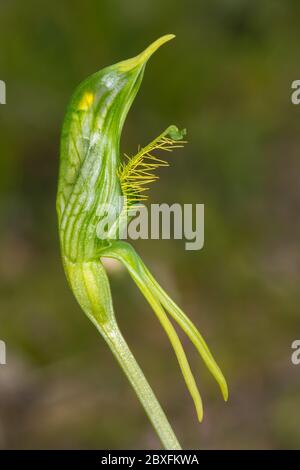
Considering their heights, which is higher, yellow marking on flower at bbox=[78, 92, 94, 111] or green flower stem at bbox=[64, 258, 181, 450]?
yellow marking on flower at bbox=[78, 92, 94, 111]

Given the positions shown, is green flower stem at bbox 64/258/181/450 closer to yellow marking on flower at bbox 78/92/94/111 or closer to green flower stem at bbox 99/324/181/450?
green flower stem at bbox 99/324/181/450

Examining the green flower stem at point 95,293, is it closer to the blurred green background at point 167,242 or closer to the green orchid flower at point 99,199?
the green orchid flower at point 99,199

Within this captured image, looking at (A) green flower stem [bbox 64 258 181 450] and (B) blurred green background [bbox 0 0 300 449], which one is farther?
(B) blurred green background [bbox 0 0 300 449]

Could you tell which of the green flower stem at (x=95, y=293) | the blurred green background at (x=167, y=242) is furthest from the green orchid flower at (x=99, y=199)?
the blurred green background at (x=167, y=242)

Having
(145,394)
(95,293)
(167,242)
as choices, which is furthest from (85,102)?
(167,242)

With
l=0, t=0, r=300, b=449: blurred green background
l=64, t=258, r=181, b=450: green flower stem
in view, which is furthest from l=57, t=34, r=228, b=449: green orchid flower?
l=0, t=0, r=300, b=449: blurred green background

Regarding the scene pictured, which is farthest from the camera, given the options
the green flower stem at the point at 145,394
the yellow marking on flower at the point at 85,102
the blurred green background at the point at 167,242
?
the blurred green background at the point at 167,242
